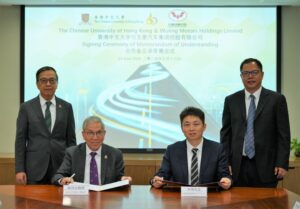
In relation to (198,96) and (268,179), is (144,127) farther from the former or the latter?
(268,179)

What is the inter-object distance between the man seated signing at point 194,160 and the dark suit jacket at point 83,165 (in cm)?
32

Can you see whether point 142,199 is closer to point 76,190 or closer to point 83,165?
point 76,190

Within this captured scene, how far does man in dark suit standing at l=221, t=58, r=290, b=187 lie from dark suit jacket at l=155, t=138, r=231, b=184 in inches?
17.3

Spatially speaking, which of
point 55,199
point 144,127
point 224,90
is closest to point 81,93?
point 144,127

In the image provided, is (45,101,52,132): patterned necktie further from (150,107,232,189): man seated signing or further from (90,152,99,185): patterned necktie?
(150,107,232,189): man seated signing

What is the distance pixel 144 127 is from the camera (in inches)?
211

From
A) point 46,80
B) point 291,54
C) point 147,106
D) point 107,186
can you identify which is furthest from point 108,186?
point 291,54

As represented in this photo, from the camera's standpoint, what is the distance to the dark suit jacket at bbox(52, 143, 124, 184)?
3.09 metres

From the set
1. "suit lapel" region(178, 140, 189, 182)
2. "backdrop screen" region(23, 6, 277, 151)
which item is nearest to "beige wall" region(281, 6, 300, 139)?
"backdrop screen" region(23, 6, 277, 151)

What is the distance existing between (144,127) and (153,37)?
1108mm

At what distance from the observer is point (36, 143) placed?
12.1 feet

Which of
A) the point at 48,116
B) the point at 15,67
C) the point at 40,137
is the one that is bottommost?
the point at 40,137

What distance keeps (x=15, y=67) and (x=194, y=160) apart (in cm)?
321

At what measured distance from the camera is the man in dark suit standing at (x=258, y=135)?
3379mm
